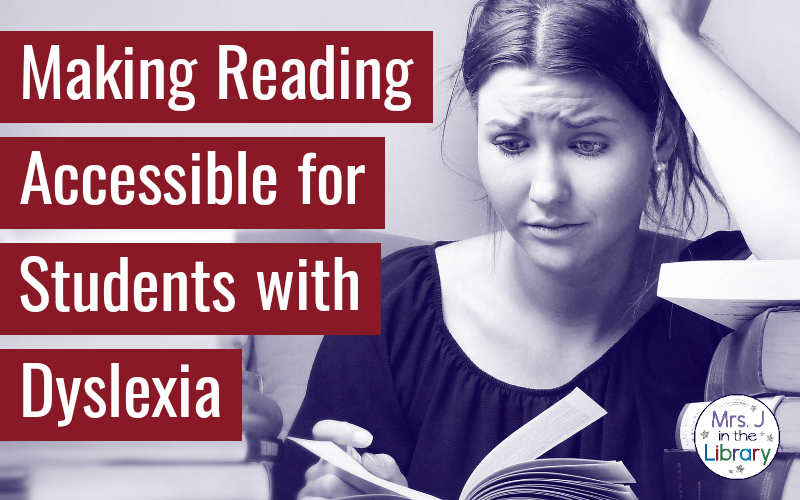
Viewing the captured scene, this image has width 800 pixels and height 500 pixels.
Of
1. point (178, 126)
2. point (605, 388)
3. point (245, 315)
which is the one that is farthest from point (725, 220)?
point (178, 126)

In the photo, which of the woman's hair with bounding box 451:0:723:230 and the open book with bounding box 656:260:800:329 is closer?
the open book with bounding box 656:260:800:329

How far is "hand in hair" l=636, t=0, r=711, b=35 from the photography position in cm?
110

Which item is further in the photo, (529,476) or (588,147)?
(588,147)

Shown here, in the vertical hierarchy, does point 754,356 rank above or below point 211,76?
below

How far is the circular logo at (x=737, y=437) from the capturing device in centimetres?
73

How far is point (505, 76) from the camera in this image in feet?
Answer: 3.57

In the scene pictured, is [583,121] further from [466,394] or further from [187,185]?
[187,185]

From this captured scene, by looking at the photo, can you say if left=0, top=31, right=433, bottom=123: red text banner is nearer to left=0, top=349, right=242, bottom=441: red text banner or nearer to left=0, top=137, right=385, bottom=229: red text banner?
left=0, top=137, right=385, bottom=229: red text banner

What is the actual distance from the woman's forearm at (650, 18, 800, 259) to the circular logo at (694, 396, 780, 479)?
0.27 meters

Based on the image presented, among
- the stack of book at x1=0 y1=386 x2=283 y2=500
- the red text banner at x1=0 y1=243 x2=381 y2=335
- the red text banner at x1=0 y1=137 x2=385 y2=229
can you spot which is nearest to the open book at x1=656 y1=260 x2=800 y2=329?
the stack of book at x1=0 y1=386 x2=283 y2=500

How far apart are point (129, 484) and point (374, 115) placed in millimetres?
877

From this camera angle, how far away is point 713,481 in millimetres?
773

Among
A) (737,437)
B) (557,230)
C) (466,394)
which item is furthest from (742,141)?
(466,394)

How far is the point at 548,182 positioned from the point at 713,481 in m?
0.41
